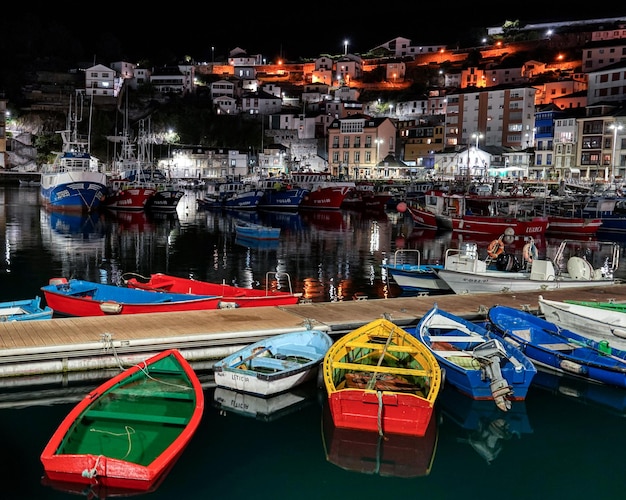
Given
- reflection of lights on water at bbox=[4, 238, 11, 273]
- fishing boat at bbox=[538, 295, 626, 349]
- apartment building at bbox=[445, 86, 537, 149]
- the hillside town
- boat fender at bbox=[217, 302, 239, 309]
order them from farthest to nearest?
apartment building at bbox=[445, 86, 537, 149], the hillside town, reflection of lights on water at bbox=[4, 238, 11, 273], boat fender at bbox=[217, 302, 239, 309], fishing boat at bbox=[538, 295, 626, 349]

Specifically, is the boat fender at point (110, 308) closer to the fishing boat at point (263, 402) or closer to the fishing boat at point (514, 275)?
the fishing boat at point (263, 402)

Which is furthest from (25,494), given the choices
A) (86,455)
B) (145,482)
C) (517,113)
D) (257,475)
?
(517,113)

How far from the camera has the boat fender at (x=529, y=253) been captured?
20.5m

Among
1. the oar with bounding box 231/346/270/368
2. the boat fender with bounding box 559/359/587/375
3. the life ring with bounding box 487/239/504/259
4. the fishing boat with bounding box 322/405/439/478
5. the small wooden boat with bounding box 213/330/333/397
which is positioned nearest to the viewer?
the fishing boat with bounding box 322/405/439/478

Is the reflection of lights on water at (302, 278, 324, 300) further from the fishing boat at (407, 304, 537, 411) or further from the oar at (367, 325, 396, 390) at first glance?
the oar at (367, 325, 396, 390)

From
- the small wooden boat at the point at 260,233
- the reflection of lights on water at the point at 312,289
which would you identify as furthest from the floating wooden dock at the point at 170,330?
the small wooden boat at the point at 260,233

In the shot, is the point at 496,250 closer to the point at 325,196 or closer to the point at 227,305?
the point at 227,305

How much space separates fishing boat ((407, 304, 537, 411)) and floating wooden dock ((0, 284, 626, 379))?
6.60 ft

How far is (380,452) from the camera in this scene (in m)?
9.49

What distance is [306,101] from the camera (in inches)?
4587

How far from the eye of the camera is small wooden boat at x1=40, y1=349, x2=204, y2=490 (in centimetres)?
789

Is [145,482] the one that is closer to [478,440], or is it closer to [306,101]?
[478,440]

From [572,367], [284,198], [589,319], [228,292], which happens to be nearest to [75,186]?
[284,198]

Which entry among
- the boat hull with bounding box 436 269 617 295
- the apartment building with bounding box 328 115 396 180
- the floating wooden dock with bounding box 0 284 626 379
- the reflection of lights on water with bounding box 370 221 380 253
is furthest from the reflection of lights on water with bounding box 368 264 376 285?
the apartment building with bounding box 328 115 396 180
